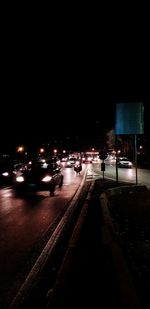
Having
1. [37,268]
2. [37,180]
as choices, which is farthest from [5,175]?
[37,268]

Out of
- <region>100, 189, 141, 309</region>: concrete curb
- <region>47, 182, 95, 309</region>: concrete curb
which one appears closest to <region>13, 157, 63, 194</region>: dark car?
<region>47, 182, 95, 309</region>: concrete curb

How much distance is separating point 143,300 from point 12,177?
1254 inches

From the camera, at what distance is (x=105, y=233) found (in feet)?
36.7

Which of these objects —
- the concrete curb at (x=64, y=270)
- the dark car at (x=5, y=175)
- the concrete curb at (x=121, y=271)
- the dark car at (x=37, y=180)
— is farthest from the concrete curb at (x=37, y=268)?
the dark car at (x=5, y=175)

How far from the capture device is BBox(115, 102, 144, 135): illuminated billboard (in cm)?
2620

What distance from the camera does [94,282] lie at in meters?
7.13

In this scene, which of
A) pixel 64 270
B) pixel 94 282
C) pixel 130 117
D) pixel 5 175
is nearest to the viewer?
pixel 94 282

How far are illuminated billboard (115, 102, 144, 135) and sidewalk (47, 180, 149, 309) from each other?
16.1 m

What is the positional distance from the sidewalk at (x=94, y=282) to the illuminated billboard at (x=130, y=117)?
52.9 ft

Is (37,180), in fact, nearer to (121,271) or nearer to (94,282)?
(121,271)

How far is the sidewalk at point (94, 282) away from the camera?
6.00 meters

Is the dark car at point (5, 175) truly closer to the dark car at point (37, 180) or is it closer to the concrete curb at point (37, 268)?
the dark car at point (37, 180)

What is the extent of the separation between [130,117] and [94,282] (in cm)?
1961

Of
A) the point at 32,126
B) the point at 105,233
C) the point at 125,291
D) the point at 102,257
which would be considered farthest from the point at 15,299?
the point at 32,126
